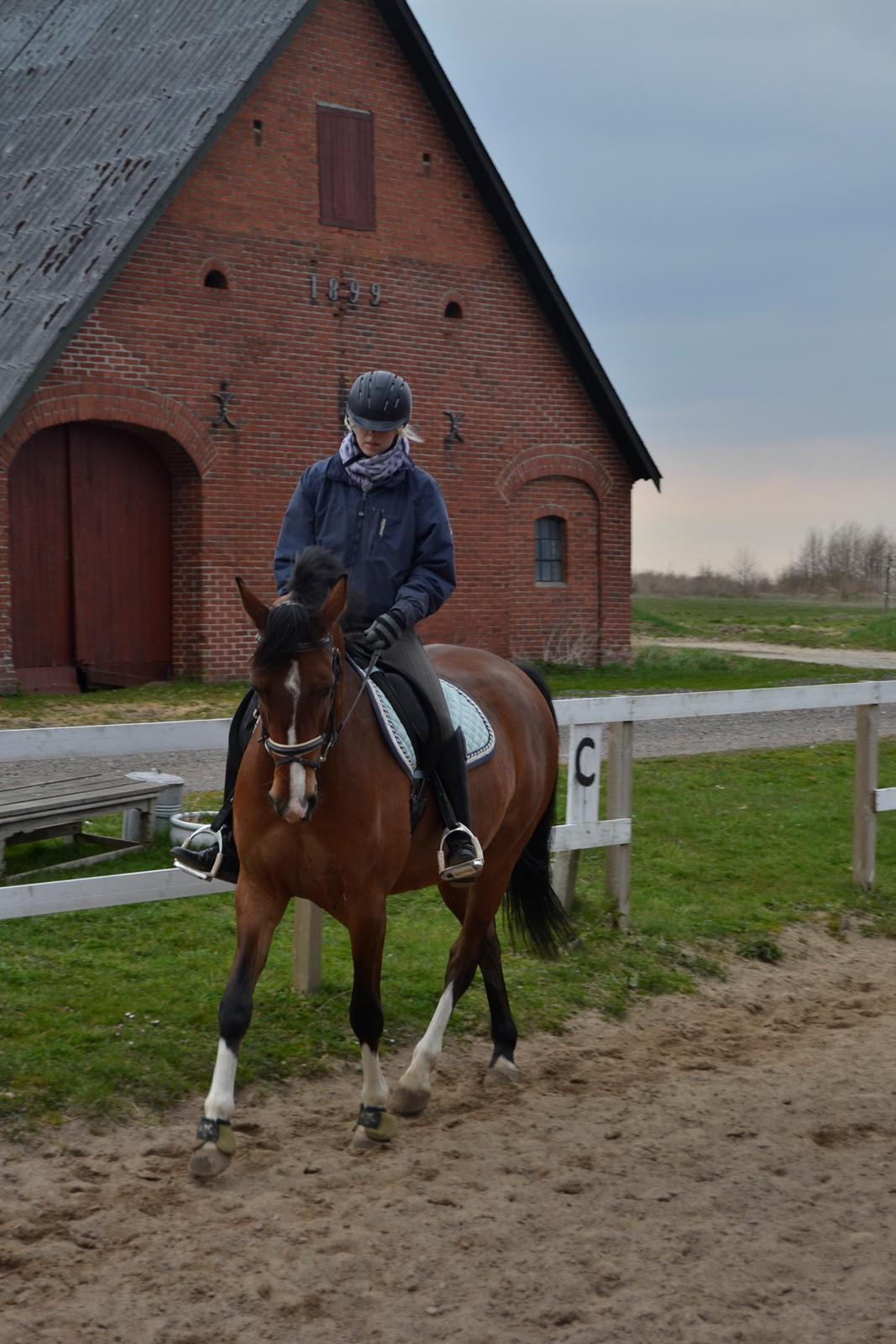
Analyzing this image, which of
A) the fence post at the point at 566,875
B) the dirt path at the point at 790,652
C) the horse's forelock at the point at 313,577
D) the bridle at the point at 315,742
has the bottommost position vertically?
the fence post at the point at 566,875

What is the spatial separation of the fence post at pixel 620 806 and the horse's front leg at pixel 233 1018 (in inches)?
132

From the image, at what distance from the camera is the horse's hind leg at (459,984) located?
18.3 feet

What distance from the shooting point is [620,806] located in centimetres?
819

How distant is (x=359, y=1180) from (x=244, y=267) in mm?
16574

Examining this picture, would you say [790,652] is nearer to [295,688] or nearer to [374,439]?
[374,439]

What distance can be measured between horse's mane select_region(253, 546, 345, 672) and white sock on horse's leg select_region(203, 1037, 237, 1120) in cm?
131

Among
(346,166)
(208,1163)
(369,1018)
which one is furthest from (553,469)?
(208,1163)

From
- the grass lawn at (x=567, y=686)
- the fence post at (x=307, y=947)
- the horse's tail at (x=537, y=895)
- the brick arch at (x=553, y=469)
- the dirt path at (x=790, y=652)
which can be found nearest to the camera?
the fence post at (x=307, y=947)

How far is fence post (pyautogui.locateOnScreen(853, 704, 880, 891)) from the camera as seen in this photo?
9.41m

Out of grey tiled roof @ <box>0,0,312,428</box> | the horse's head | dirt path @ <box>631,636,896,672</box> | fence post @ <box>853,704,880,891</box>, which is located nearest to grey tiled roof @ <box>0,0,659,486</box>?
grey tiled roof @ <box>0,0,312,428</box>

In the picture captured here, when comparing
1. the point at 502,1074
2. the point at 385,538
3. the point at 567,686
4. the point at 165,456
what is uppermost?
the point at 165,456

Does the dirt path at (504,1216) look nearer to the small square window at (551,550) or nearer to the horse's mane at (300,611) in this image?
the horse's mane at (300,611)

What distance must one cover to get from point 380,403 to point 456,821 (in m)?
1.63

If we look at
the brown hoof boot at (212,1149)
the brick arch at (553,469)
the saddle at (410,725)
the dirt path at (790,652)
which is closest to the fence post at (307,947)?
the saddle at (410,725)
